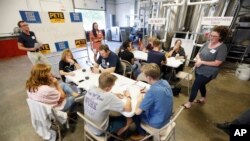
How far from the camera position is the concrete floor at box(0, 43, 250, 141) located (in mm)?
1925

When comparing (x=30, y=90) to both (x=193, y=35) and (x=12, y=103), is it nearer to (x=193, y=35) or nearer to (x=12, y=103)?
(x=12, y=103)

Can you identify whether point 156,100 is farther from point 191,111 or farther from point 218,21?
point 218,21

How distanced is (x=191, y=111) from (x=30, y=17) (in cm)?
367

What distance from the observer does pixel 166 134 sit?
1.33m

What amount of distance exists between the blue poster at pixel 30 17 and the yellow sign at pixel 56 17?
26 cm

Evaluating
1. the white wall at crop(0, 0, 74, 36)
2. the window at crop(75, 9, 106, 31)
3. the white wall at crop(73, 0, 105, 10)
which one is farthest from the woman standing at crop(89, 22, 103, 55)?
the window at crop(75, 9, 106, 31)

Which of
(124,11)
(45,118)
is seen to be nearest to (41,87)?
(45,118)

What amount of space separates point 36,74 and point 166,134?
157cm

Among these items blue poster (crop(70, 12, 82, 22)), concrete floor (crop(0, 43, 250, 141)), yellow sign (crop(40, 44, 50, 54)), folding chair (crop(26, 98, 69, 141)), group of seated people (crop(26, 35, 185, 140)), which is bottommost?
concrete floor (crop(0, 43, 250, 141))

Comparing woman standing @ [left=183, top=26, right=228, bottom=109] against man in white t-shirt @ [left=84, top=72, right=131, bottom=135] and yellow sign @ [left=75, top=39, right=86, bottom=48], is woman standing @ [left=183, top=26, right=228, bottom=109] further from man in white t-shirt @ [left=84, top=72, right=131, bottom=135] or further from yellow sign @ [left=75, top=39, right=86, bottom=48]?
yellow sign @ [left=75, top=39, right=86, bottom=48]

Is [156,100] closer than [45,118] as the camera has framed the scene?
Yes

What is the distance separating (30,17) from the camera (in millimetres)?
2664

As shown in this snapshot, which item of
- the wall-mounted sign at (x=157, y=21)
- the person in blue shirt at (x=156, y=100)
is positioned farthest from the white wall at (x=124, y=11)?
the person in blue shirt at (x=156, y=100)

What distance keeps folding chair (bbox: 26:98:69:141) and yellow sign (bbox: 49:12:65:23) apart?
7.21 feet
